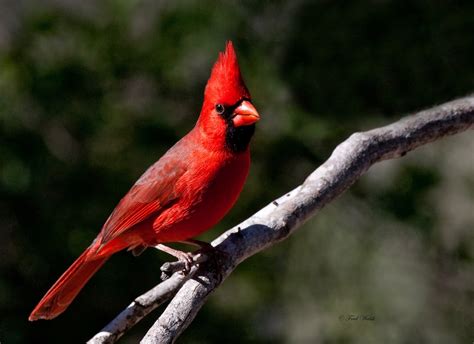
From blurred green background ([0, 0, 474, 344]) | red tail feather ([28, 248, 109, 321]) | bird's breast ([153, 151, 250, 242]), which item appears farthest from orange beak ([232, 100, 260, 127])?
blurred green background ([0, 0, 474, 344])

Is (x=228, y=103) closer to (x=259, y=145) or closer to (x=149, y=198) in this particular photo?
(x=149, y=198)

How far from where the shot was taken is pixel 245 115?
3586mm

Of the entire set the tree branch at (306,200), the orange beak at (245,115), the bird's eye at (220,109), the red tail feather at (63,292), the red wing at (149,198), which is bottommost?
the tree branch at (306,200)

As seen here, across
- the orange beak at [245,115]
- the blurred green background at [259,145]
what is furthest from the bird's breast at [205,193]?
the blurred green background at [259,145]

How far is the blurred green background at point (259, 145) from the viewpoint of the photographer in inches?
188

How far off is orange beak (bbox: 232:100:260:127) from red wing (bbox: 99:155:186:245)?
1.04 feet

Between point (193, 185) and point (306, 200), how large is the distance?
511mm

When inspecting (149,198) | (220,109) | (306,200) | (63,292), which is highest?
(220,109)

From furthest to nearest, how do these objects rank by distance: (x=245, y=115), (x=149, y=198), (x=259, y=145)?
(x=259, y=145)
(x=149, y=198)
(x=245, y=115)

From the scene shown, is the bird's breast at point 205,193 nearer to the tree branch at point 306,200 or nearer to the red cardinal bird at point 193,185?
the red cardinal bird at point 193,185

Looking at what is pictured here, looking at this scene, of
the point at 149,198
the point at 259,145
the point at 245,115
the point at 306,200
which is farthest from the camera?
the point at 259,145

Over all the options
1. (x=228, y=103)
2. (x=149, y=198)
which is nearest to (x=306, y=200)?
(x=228, y=103)

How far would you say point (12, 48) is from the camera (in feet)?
16.2

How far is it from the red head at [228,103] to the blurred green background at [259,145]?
1222 millimetres
